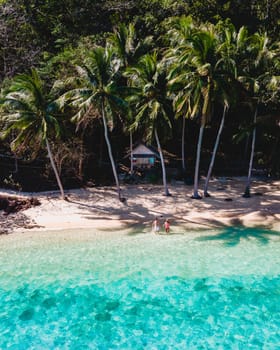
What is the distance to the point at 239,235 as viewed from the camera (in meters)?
18.8

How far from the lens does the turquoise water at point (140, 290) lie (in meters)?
10.9

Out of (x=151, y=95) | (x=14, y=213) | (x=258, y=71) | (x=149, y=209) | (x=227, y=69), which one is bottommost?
(x=14, y=213)

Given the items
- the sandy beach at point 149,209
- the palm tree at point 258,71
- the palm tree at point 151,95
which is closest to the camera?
the sandy beach at point 149,209

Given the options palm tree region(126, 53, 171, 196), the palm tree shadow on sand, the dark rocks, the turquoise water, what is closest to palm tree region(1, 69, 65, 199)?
the dark rocks

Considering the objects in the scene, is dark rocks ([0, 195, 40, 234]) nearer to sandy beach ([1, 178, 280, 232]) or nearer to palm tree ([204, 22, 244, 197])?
sandy beach ([1, 178, 280, 232])

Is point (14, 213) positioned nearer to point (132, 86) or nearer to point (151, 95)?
point (151, 95)

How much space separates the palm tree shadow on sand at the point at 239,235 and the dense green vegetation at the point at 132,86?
215 inches

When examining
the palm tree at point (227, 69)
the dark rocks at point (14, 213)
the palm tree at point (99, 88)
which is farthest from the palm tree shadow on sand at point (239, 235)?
the dark rocks at point (14, 213)

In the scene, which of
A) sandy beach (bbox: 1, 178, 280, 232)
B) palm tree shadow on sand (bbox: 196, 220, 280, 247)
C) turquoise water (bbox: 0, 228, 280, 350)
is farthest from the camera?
sandy beach (bbox: 1, 178, 280, 232)

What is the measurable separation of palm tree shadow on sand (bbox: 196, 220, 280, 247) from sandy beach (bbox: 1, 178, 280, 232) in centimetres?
61

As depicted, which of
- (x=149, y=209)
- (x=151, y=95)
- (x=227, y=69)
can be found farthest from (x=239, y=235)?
(x=151, y=95)

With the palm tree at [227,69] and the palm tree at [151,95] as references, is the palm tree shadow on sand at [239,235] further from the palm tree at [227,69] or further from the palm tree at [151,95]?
the palm tree at [151,95]

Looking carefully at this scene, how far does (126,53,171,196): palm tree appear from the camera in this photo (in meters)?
23.0

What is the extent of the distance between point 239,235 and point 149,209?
6304mm
